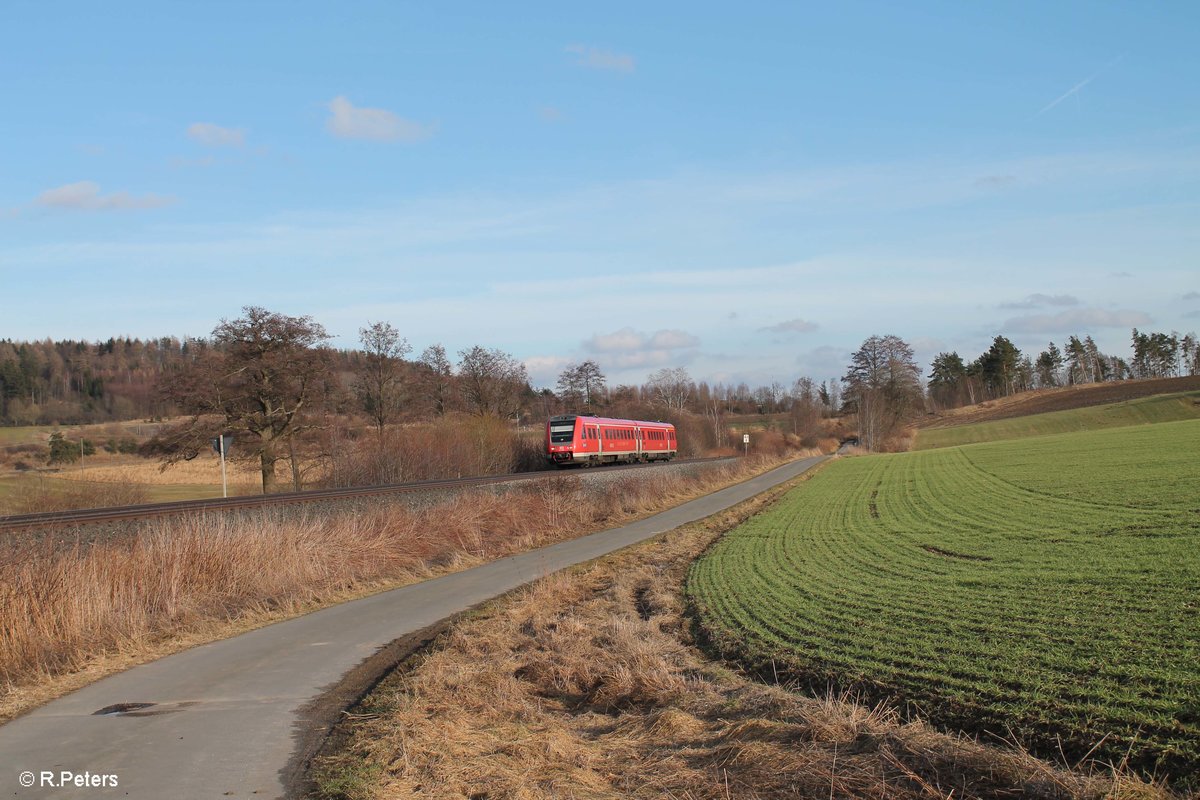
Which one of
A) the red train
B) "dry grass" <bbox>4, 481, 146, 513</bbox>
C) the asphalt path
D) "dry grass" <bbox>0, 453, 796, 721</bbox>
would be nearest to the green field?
the red train

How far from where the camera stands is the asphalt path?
605 cm

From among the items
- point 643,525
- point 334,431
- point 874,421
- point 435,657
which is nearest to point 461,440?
point 334,431

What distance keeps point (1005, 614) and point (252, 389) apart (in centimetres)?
3712

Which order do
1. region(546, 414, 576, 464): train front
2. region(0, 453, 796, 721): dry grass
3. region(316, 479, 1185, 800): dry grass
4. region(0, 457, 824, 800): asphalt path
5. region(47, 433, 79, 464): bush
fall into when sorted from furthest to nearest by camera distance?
1. region(47, 433, 79, 464): bush
2. region(546, 414, 576, 464): train front
3. region(0, 453, 796, 721): dry grass
4. region(0, 457, 824, 800): asphalt path
5. region(316, 479, 1185, 800): dry grass

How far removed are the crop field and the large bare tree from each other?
83.4 ft

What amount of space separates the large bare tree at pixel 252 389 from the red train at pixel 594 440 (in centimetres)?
1237

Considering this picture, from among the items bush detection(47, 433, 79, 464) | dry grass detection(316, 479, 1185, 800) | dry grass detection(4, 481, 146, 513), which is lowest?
dry grass detection(316, 479, 1185, 800)

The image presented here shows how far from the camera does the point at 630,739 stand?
7062mm

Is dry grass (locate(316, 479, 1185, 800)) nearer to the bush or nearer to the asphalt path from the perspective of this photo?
the asphalt path

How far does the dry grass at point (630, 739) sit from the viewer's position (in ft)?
17.3

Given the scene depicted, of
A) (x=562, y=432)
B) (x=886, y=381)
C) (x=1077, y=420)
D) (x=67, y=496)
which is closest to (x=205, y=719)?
(x=67, y=496)

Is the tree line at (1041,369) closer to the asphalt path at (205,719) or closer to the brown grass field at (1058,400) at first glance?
the brown grass field at (1058,400)

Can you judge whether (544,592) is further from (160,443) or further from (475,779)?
(160,443)

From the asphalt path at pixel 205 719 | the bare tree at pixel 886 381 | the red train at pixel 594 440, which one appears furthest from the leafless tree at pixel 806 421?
the asphalt path at pixel 205 719
